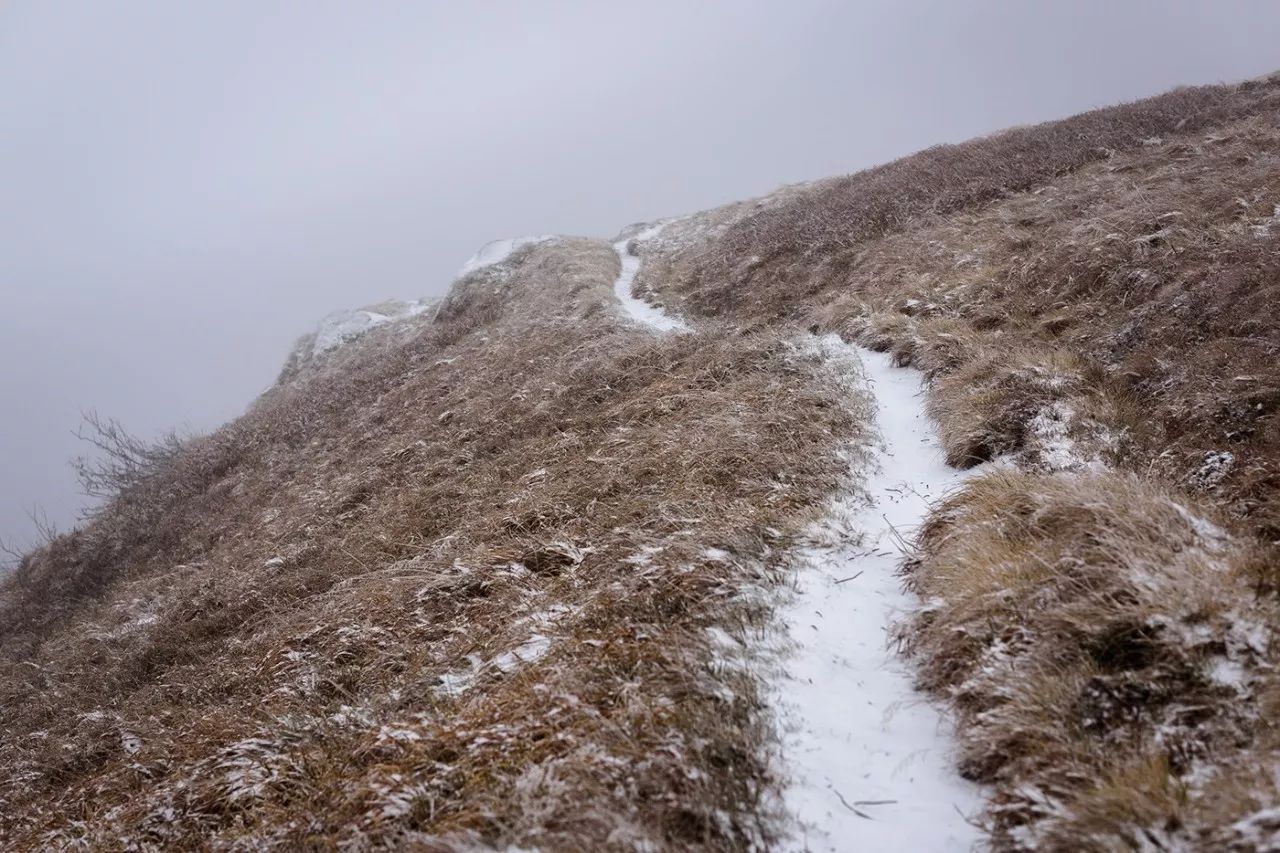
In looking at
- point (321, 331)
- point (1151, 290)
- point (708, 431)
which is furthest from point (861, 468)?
point (321, 331)

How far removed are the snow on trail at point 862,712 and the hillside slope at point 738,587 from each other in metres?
0.10

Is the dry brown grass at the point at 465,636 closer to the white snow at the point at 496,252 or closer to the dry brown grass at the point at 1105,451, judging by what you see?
the dry brown grass at the point at 1105,451

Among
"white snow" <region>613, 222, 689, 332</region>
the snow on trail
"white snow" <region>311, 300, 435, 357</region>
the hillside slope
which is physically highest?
"white snow" <region>311, 300, 435, 357</region>

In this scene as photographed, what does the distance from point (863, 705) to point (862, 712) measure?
6 cm

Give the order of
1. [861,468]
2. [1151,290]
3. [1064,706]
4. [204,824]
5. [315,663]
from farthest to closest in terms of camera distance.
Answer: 1. [1151,290]
2. [861,468]
3. [315,663]
4. [204,824]
5. [1064,706]

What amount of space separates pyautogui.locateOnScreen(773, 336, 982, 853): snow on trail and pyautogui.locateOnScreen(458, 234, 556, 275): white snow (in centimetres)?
3134

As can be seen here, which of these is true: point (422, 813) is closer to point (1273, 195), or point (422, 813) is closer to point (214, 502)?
point (1273, 195)

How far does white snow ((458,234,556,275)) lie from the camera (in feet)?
113

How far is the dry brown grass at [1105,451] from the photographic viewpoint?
110 inches

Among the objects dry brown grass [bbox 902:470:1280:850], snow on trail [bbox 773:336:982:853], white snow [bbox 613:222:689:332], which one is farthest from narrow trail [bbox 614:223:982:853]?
white snow [bbox 613:222:689:332]

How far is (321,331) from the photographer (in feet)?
131

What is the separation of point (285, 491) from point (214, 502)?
3519 millimetres

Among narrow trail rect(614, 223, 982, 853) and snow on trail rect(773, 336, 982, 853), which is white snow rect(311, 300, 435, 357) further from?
snow on trail rect(773, 336, 982, 853)

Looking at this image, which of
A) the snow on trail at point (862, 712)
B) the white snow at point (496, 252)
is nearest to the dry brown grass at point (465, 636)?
the snow on trail at point (862, 712)
